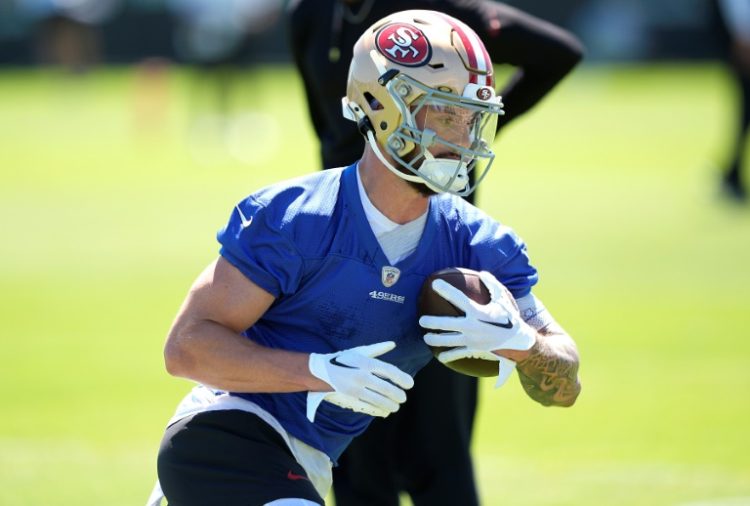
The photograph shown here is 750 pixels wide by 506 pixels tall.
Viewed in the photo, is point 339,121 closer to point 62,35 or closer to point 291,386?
point 291,386

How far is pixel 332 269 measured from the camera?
156 inches

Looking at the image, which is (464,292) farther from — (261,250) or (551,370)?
(261,250)

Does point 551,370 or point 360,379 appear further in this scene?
point 551,370

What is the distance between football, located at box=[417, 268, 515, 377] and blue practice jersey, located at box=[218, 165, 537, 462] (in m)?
0.11

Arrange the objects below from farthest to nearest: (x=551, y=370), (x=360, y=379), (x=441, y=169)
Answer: (x=551, y=370) → (x=441, y=169) → (x=360, y=379)

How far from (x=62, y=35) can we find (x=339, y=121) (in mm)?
30357

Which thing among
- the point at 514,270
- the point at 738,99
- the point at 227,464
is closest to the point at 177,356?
the point at 227,464

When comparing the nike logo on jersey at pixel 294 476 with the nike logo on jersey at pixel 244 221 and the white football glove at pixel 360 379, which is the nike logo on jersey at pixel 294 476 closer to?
the white football glove at pixel 360 379

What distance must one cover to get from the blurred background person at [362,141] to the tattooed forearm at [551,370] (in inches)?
33.8

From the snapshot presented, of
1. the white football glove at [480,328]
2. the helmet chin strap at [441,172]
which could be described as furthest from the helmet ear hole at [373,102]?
the white football glove at [480,328]

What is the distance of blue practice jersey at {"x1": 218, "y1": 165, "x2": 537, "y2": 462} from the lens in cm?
387

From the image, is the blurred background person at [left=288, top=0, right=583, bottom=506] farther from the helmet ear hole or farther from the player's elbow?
the player's elbow

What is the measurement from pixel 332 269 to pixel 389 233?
231mm

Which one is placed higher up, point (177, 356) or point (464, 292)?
point (464, 292)
